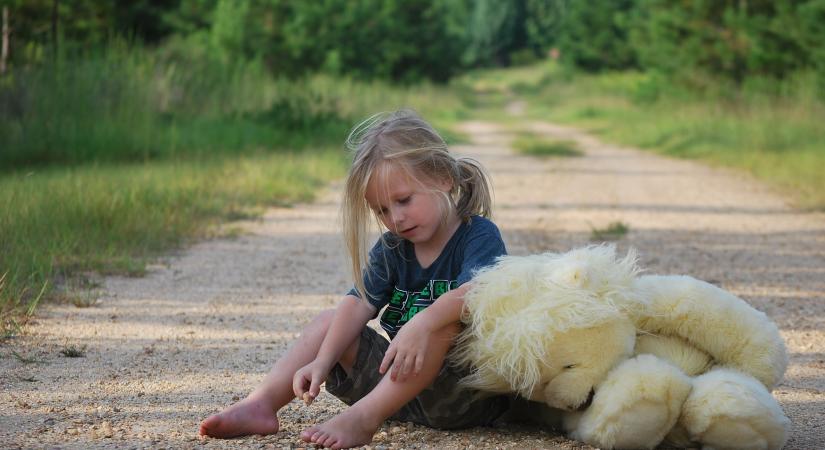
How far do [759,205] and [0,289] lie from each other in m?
6.83

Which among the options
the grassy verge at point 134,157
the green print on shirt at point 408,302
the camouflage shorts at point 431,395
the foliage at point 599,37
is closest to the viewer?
the camouflage shorts at point 431,395

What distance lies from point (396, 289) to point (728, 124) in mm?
14365

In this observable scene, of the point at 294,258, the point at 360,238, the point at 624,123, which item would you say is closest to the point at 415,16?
the point at 624,123

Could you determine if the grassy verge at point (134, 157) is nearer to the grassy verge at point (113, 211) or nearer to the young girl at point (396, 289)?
the grassy verge at point (113, 211)

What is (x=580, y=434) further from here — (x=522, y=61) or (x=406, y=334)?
(x=522, y=61)

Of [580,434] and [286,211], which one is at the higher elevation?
[580,434]

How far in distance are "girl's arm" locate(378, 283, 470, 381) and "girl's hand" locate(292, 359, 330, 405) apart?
23 centimetres

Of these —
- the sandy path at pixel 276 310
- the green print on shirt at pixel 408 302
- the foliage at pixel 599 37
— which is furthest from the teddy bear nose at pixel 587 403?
the foliage at pixel 599 37

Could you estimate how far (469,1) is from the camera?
65.9 metres

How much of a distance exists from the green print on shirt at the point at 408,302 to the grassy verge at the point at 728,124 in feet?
21.6

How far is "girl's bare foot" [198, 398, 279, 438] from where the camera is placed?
3031 millimetres

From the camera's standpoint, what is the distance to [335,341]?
3.17 metres

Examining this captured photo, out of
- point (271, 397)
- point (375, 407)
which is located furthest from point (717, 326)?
point (271, 397)

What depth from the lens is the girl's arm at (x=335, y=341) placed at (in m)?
3.06
